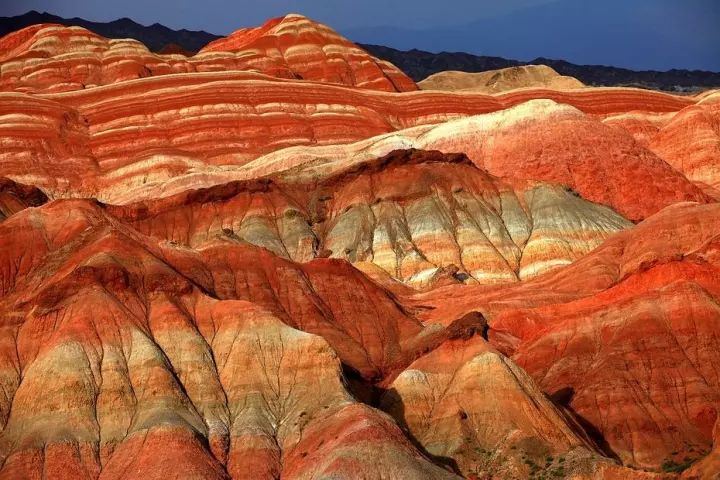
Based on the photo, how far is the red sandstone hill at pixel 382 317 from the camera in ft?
241

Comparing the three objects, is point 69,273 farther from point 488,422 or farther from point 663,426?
point 663,426

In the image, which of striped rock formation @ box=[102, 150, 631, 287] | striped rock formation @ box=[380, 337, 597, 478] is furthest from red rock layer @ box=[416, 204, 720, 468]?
striped rock formation @ box=[102, 150, 631, 287]

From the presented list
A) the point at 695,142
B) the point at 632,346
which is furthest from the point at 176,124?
the point at 632,346

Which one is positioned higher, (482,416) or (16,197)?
(482,416)

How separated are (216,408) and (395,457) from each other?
12.1 m

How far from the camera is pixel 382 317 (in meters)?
99.1

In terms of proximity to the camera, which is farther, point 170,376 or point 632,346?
point 632,346

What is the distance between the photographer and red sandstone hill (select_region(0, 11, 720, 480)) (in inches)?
2896

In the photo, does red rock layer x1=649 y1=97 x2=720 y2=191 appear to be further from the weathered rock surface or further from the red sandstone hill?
the weathered rock surface

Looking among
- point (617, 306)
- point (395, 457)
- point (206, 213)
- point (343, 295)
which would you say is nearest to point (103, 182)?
point (206, 213)

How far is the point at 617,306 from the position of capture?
9550 centimetres

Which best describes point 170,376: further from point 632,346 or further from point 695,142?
point 695,142

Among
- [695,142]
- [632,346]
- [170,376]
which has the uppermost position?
[170,376]

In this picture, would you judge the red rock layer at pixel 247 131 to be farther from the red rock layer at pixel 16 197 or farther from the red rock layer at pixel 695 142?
the red rock layer at pixel 695 142
